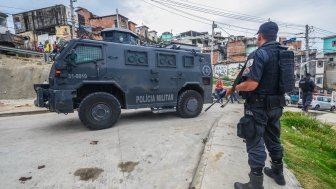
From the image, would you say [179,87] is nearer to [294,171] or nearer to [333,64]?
[294,171]

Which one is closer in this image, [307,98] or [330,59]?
[307,98]

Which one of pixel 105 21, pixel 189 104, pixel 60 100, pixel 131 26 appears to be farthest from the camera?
pixel 131 26

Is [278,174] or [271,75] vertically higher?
[271,75]

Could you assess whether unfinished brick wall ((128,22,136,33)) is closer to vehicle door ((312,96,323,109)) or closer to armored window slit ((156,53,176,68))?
vehicle door ((312,96,323,109))

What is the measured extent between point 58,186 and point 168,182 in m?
1.30

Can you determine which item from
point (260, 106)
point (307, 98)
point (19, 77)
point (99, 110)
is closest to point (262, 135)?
point (260, 106)

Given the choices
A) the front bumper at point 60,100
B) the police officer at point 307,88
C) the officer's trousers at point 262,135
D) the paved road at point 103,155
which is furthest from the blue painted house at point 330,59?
the front bumper at point 60,100

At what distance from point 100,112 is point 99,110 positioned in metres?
0.06

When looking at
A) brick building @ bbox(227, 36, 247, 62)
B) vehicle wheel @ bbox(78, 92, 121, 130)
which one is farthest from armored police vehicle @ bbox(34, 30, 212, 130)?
brick building @ bbox(227, 36, 247, 62)

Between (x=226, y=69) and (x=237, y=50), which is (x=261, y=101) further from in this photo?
(x=237, y=50)

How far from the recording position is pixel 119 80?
5.56m

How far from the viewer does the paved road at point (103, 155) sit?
280 cm

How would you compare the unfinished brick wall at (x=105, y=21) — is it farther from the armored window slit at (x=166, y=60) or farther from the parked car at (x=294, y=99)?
the armored window slit at (x=166, y=60)

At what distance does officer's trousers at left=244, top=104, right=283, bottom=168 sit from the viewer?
2426 mm
